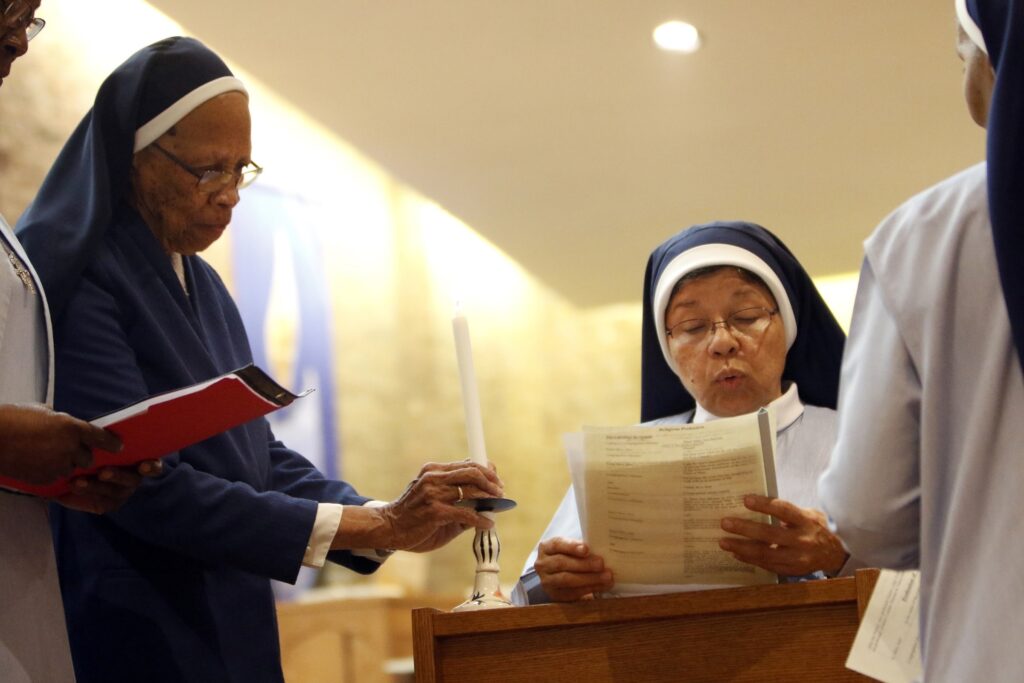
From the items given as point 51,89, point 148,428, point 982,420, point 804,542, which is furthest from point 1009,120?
point 51,89

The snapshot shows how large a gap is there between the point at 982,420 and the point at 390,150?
17.5 ft

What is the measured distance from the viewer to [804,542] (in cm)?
220

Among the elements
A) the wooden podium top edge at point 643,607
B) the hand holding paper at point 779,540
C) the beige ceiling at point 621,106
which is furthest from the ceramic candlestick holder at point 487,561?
the beige ceiling at point 621,106

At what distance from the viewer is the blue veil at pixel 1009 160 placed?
1.50 meters

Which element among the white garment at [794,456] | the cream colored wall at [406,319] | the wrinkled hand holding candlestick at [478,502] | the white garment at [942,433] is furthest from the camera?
the cream colored wall at [406,319]

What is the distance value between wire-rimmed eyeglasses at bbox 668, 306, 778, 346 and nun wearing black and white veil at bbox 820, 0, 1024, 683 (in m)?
1.41

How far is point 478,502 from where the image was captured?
2.46 meters

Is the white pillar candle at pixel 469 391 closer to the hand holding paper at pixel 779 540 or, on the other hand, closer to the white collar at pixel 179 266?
the hand holding paper at pixel 779 540

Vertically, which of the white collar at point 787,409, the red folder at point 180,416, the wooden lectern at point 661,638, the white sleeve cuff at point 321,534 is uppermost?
the white collar at point 787,409

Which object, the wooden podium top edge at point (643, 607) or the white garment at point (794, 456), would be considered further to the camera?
the white garment at point (794, 456)

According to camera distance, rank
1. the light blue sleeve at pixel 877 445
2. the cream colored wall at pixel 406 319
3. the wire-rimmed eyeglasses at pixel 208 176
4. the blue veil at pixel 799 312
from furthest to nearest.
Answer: the cream colored wall at pixel 406 319 → the blue veil at pixel 799 312 → the wire-rimmed eyeglasses at pixel 208 176 → the light blue sleeve at pixel 877 445

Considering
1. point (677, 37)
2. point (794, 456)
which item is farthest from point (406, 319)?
point (794, 456)

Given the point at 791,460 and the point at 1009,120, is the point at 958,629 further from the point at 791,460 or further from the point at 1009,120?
the point at 791,460

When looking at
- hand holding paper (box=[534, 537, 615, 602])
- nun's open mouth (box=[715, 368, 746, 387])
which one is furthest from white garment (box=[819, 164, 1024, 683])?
nun's open mouth (box=[715, 368, 746, 387])
